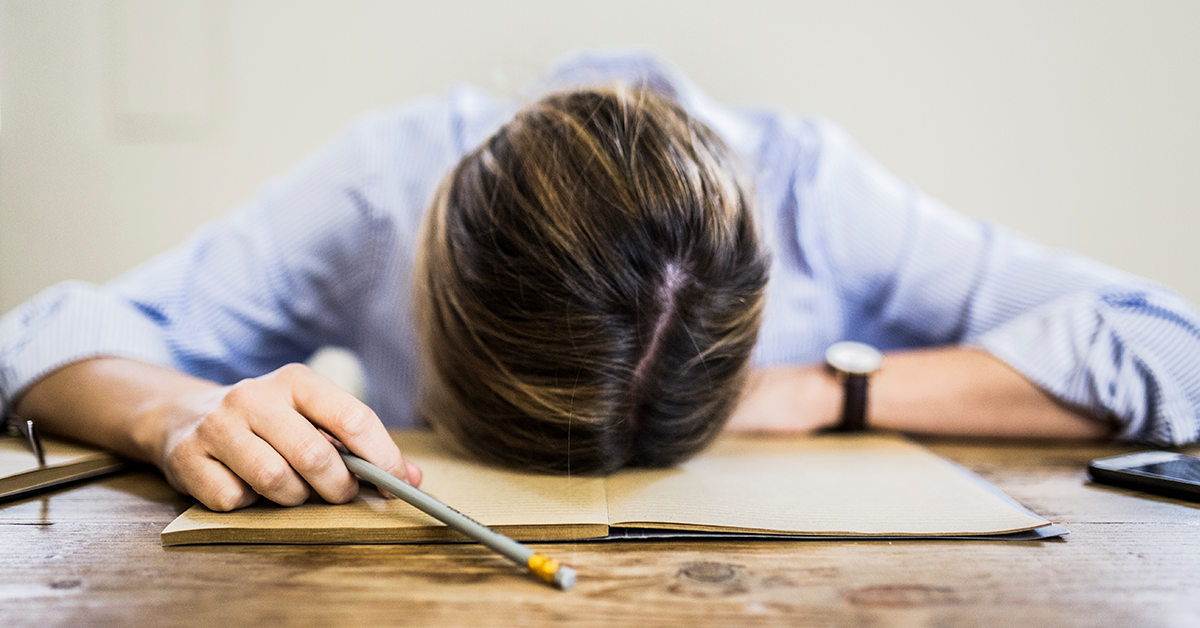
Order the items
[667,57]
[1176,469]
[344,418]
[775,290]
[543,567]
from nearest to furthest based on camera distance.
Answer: [543,567] → [344,418] → [1176,469] → [775,290] → [667,57]

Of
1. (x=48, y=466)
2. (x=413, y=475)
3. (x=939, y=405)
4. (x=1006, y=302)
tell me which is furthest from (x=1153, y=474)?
(x=48, y=466)

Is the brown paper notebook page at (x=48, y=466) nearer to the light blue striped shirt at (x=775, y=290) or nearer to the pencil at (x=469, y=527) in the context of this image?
the light blue striped shirt at (x=775, y=290)

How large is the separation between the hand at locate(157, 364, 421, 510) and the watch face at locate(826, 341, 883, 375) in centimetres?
50

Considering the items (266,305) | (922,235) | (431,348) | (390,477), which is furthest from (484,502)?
(922,235)

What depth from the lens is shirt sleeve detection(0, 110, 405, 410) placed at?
29.5 inches

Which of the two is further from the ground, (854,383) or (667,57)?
(667,57)

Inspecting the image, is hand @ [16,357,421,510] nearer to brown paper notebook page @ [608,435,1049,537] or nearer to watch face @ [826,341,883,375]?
brown paper notebook page @ [608,435,1049,537]

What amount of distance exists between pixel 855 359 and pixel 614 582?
20.3 inches

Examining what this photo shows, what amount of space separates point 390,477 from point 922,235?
2.32 ft

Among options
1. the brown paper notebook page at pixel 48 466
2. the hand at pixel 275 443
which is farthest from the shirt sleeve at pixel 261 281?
the hand at pixel 275 443

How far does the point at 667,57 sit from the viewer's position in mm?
1556

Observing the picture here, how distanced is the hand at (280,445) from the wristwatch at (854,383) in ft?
1.58

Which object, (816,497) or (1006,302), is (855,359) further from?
(816,497)

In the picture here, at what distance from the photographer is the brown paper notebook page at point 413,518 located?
1.34 ft
